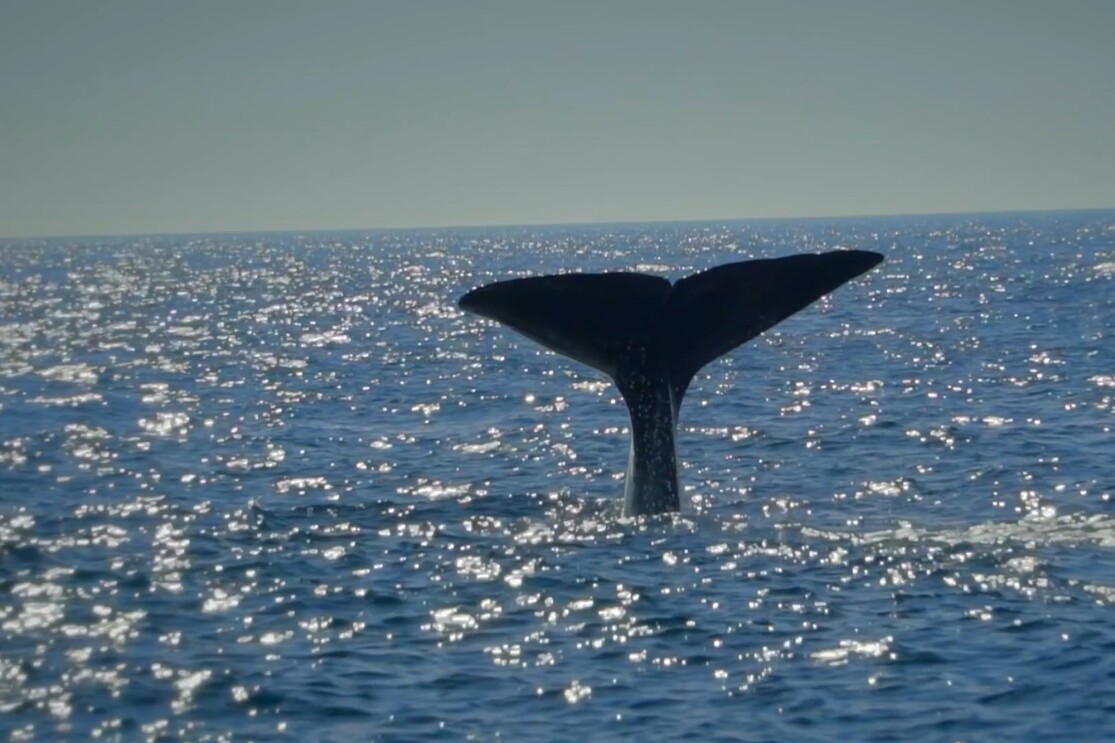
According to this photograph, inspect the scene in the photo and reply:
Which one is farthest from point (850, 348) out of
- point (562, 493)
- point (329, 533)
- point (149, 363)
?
point (329, 533)

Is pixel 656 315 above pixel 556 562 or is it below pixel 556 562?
above

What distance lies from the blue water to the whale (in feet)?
3.65

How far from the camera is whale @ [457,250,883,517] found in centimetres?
1381

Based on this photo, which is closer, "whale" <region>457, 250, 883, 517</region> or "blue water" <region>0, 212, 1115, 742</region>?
"blue water" <region>0, 212, 1115, 742</region>

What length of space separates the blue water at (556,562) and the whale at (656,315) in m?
1.11

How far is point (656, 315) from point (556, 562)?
2.28 metres

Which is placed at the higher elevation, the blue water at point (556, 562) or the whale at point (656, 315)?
the whale at point (656, 315)

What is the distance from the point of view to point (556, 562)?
1438 centimetres

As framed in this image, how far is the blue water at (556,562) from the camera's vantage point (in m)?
10.5

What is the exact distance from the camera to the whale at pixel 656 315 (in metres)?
13.8

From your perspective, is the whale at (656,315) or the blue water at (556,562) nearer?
the blue water at (556,562)

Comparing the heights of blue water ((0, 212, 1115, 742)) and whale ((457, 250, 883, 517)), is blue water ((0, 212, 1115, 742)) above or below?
below

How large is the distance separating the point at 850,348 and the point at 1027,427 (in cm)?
1584

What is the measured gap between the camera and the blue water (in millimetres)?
10539
